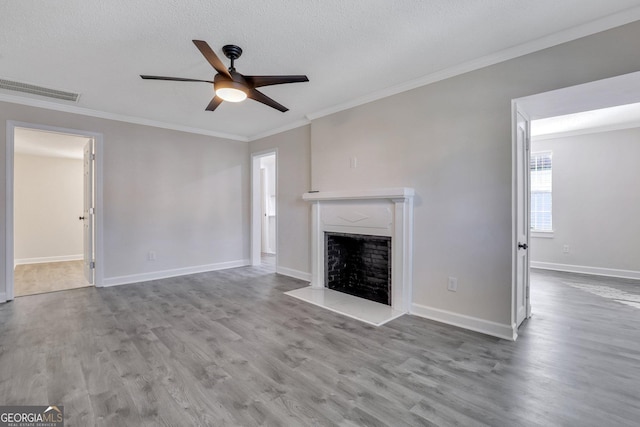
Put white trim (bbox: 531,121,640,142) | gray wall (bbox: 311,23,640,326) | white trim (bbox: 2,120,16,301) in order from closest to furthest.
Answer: gray wall (bbox: 311,23,640,326), white trim (bbox: 2,120,16,301), white trim (bbox: 531,121,640,142)

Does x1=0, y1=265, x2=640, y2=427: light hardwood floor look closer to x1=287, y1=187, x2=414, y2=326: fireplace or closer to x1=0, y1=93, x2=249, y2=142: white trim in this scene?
x1=287, y1=187, x2=414, y2=326: fireplace

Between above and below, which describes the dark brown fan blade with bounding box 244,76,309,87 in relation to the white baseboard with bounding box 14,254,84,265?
above

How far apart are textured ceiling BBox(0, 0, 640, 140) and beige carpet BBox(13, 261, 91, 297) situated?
2625 millimetres

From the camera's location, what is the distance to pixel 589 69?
220cm

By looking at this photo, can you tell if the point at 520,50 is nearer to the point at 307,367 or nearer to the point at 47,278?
Result: the point at 307,367

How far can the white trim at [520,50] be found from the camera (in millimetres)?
2088

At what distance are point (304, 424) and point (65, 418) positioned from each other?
1293mm

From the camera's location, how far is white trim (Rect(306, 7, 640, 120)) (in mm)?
2088

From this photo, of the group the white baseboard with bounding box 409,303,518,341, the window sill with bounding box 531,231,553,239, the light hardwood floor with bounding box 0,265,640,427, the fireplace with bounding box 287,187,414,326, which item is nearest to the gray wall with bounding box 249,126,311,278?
the fireplace with bounding box 287,187,414,326

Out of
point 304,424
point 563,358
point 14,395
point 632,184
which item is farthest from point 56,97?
point 632,184

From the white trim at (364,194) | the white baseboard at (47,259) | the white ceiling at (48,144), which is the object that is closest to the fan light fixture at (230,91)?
the white trim at (364,194)

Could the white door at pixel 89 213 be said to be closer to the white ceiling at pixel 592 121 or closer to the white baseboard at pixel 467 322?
the white baseboard at pixel 467 322
